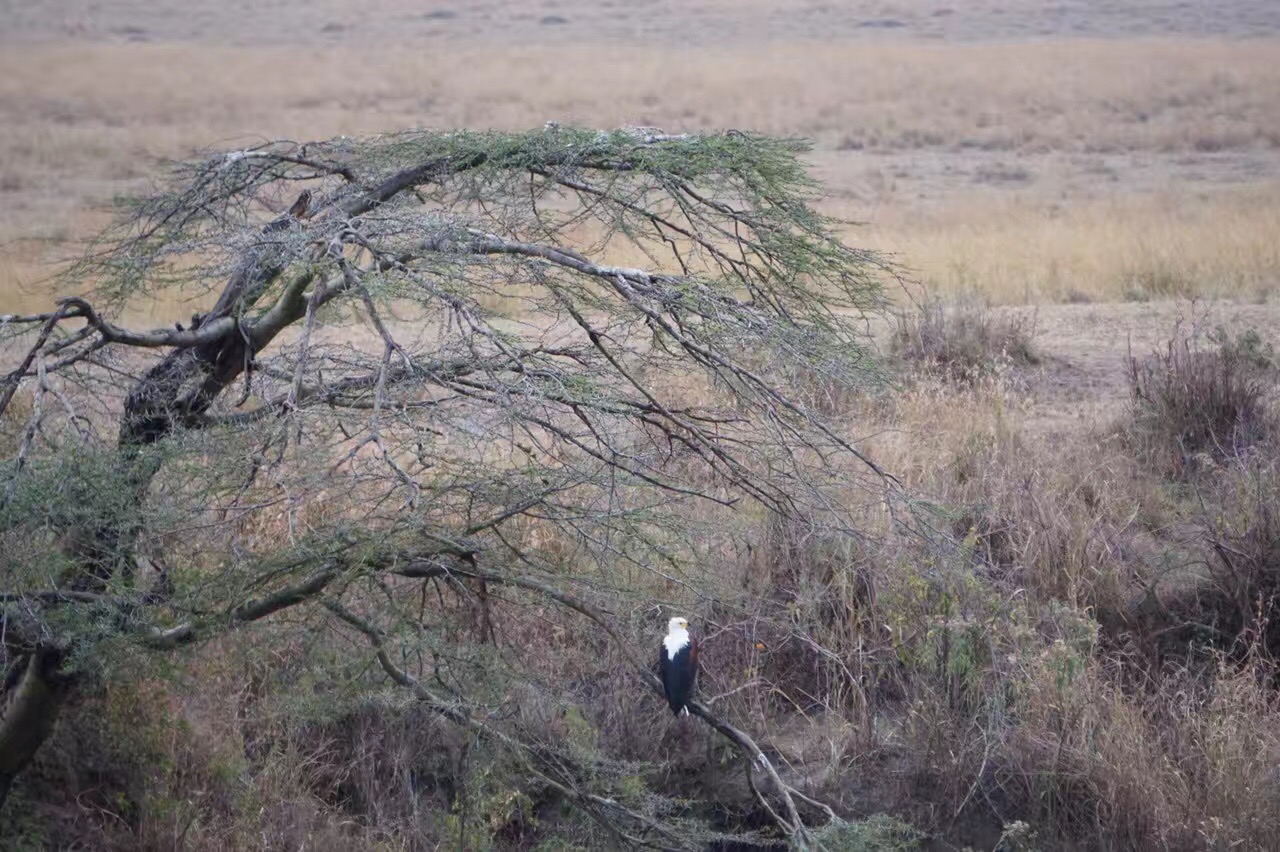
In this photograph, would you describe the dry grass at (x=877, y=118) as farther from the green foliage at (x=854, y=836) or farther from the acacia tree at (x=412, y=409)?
the green foliage at (x=854, y=836)

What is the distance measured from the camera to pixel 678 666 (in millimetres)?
5207

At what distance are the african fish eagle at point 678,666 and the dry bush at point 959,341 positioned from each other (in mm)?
4856

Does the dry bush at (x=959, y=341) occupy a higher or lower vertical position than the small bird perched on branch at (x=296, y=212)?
lower

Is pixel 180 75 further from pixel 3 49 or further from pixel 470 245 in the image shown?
pixel 470 245

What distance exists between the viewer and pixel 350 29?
40500mm

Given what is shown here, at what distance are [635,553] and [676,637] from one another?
1.81 feet

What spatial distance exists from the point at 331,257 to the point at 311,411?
47cm

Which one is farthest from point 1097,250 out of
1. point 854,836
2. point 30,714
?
point 30,714

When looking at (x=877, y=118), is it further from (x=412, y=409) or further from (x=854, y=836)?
(x=412, y=409)

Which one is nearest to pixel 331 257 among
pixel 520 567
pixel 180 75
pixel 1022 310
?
pixel 520 567

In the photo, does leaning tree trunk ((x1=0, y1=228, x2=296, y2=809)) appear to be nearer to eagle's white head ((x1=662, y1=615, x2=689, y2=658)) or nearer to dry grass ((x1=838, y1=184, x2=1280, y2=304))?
eagle's white head ((x1=662, y1=615, x2=689, y2=658))

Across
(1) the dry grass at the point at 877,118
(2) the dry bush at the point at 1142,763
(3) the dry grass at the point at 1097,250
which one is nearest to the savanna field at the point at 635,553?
(2) the dry bush at the point at 1142,763

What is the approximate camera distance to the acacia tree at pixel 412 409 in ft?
13.8

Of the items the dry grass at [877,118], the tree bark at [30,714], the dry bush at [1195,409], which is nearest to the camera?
the tree bark at [30,714]
